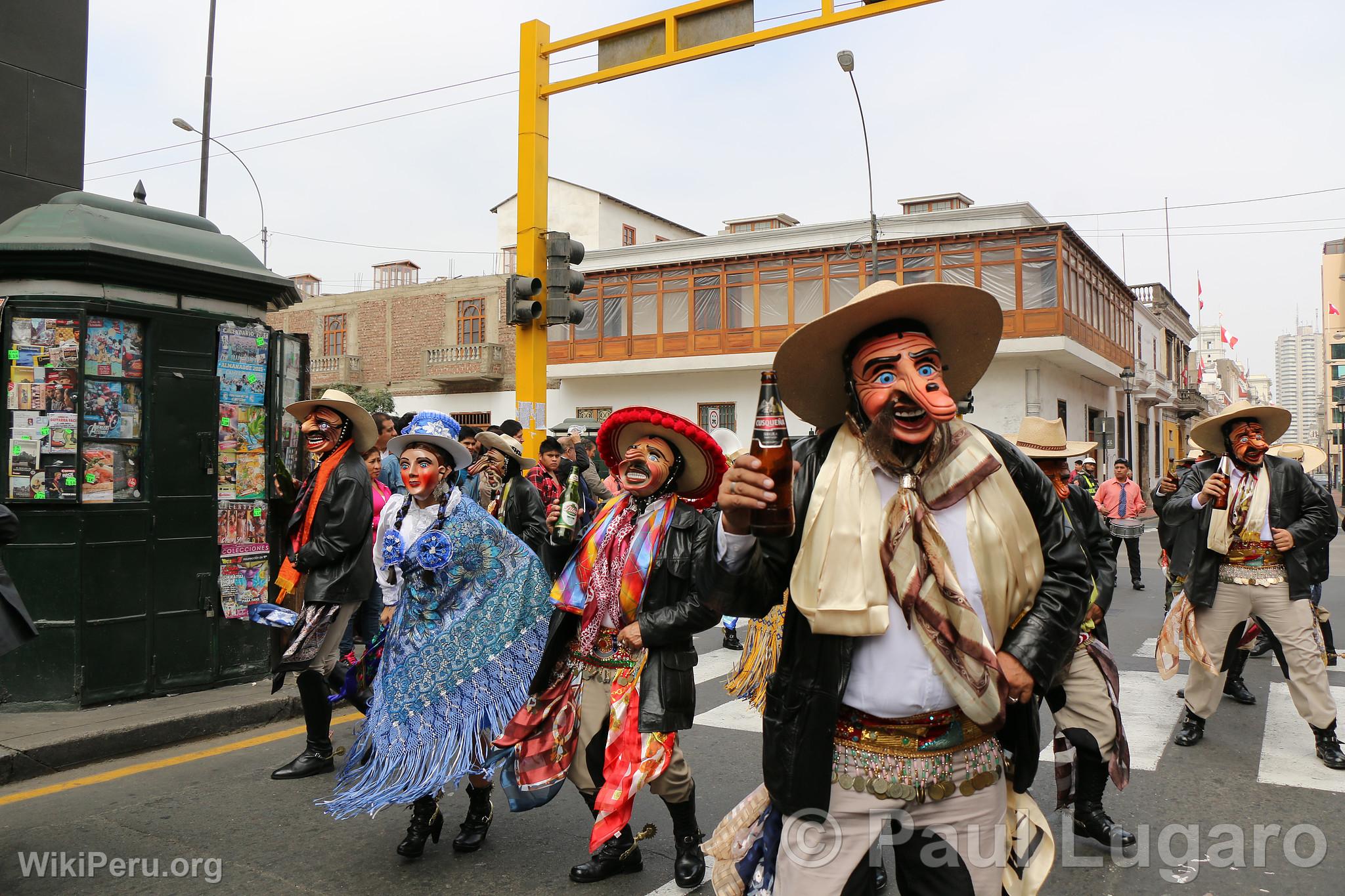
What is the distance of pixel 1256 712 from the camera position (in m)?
6.89

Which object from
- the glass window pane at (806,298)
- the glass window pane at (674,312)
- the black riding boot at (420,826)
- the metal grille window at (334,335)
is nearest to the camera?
the black riding boot at (420,826)

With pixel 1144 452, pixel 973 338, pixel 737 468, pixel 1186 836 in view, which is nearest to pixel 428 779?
pixel 737 468

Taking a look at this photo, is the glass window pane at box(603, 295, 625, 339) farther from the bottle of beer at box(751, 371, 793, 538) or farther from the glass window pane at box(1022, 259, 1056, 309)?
the bottle of beer at box(751, 371, 793, 538)

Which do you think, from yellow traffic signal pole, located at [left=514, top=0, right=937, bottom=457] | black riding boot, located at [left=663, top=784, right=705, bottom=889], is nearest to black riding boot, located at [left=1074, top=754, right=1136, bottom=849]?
black riding boot, located at [left=663, top=784, right=705, bottom=889]

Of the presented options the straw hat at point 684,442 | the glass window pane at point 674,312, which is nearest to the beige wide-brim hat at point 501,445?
the straw hat at point 684,442

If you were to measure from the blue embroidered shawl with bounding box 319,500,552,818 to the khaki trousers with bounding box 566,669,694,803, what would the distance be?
39 centimetres

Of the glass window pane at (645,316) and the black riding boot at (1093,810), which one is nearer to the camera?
the black riding boot at (1093,810)

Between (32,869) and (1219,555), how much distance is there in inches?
253

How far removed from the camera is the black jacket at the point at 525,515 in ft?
21.4

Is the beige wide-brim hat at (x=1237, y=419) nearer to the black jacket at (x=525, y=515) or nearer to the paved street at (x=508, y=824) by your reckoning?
the paved street at (x=508, y=824)

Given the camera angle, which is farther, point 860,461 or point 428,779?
point 428,779

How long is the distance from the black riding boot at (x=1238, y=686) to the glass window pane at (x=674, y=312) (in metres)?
26.4

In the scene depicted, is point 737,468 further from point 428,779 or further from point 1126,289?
point 1126,289

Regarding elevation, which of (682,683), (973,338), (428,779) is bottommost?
(428,779)
